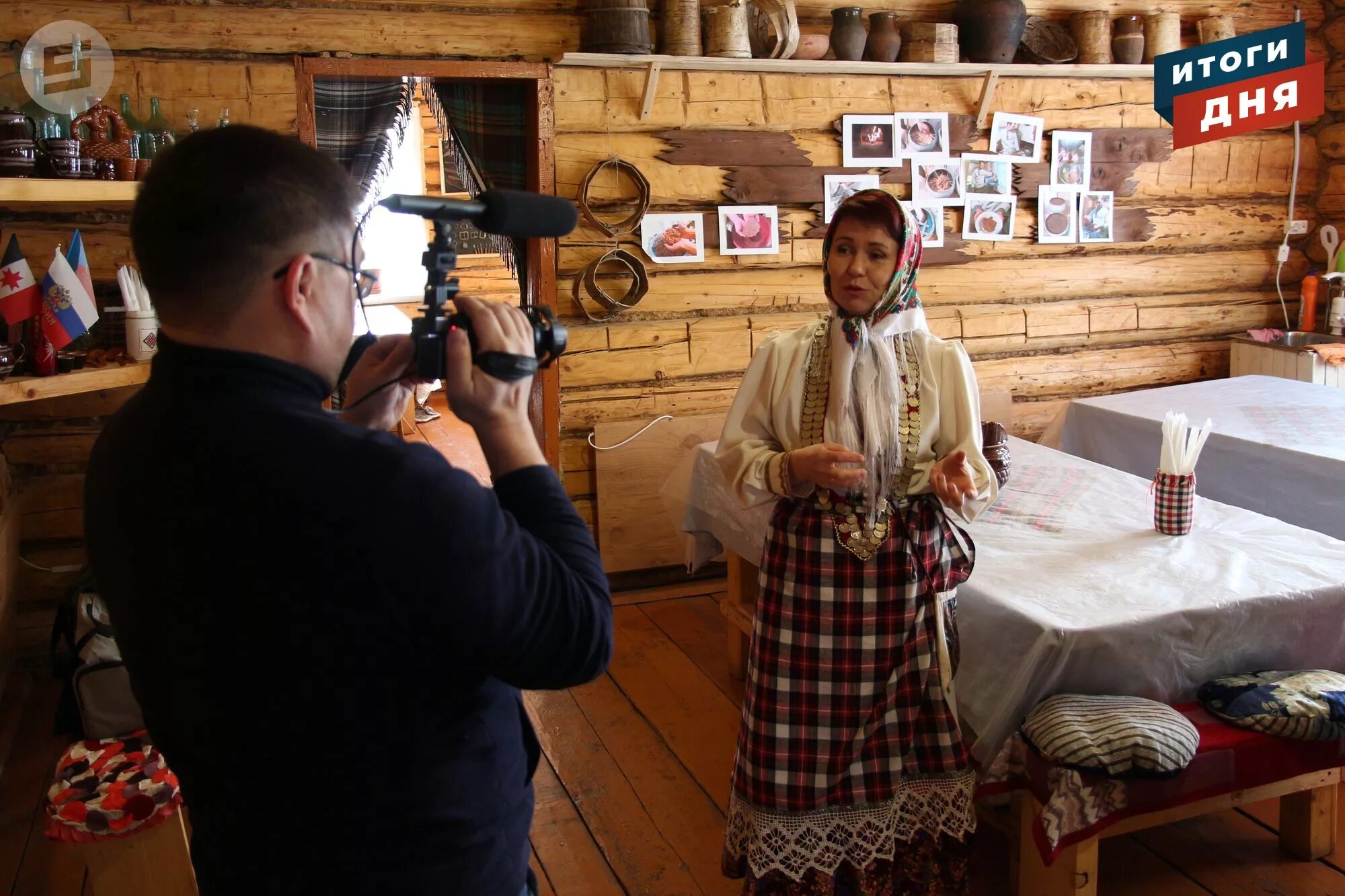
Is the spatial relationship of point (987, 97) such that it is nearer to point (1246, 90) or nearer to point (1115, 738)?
point (1246, 90)

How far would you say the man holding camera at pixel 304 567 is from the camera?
0.91 m

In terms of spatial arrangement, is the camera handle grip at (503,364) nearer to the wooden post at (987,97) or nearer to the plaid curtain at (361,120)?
the plaid curtain at (361,120)

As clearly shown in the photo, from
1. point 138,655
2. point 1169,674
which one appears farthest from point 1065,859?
point 138,655

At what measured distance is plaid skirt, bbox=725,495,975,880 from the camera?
2141 millimetres

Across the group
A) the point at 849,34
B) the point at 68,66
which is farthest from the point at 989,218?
the point at 68,66

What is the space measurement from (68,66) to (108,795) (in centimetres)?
217

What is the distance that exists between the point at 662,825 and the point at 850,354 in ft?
4.41

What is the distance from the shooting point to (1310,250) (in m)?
5.31

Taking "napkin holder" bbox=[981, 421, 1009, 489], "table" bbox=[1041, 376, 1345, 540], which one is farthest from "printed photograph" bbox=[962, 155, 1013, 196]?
"napkin holder" bbox=[981, 421, 1009, 489]

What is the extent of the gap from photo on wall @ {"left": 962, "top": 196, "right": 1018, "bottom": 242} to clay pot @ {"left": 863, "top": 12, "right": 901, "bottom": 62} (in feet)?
2.38

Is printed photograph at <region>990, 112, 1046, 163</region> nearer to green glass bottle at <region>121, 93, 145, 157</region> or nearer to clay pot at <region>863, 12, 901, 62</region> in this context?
clay pot at <region>863, 12, 901, 62</region>

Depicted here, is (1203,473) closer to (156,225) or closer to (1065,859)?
(1065,859)

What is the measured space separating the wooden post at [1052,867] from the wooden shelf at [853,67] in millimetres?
2912

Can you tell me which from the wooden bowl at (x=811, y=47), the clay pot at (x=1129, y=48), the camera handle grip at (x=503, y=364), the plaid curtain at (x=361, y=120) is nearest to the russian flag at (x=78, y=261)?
the plaid curtain at (x=361, y=120)
